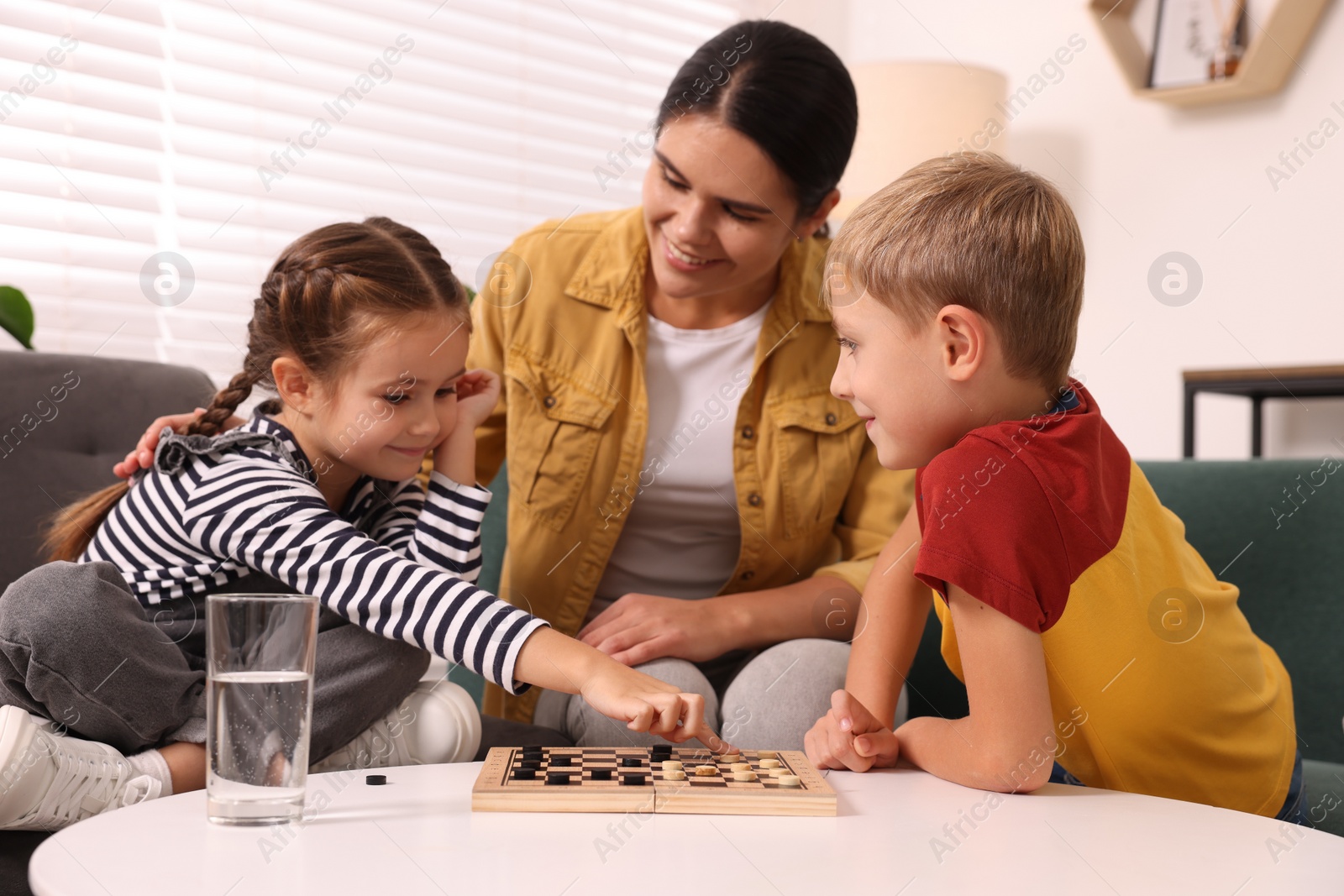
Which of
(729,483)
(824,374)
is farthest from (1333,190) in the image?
(729,483)

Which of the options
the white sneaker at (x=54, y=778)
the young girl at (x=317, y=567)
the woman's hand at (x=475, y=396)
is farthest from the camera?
the woman's hand at (x=475, y=396)

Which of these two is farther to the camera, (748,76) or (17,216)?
(17,216)

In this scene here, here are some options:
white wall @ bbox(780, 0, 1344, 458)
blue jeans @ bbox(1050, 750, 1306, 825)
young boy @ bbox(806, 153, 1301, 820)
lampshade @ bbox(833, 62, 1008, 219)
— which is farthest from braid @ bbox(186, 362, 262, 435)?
Answer: white wall @ bbox(780, 0, 1344, 458)

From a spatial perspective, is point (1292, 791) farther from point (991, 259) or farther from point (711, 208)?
point (711, 208)

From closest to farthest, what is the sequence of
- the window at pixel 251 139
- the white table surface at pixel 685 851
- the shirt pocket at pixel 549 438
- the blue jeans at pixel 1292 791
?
the white table surface at pixel 685 851
the blue jeans at pixel 1292 791
the shirt pocket at pixel 549 438
the window at pixel 251 139

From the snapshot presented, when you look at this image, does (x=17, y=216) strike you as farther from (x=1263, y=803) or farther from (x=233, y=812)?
(x=1263, y=803)

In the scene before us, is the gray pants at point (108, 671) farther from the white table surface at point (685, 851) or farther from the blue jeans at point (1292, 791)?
the blue jeans at point (1292, 791)

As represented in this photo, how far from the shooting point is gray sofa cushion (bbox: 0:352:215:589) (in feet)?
3.89

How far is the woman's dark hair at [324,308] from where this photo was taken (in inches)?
42.4

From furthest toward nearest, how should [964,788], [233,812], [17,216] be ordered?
[17,216], [964,788], [233,812]

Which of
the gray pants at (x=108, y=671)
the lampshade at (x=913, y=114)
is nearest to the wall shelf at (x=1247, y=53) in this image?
the lampshade at (x=913, y=114)

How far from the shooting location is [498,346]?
138cm

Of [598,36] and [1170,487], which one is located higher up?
[598,36]

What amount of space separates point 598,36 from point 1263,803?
2129mm
